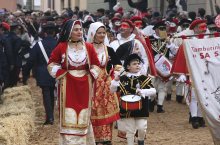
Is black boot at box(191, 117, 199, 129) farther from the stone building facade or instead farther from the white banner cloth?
the stone building facade

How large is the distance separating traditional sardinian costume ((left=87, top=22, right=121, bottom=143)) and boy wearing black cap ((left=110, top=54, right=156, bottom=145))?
31 centimetres

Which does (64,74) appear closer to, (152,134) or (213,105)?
(213,105)

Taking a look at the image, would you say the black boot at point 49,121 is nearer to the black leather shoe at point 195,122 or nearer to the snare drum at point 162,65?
the black leather shoe at point 195,122

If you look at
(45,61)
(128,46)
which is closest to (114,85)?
(128,46)

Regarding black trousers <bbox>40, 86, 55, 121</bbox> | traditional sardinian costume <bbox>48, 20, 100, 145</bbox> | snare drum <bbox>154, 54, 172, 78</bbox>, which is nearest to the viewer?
traditional sardinian costume <bbox>48, 20, 100, 145</bbox>

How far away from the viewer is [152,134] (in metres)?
11.1

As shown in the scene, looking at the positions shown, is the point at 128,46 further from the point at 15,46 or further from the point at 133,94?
the point at 15,46

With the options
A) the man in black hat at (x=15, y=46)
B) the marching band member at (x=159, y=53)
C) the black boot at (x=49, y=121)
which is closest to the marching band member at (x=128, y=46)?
the black boot at (x=49, y=121)

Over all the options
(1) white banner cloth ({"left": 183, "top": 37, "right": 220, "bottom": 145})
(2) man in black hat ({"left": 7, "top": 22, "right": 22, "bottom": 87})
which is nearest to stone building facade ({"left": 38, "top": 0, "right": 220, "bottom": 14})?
(2) man in black hat ({"left": 7, "top": 22, "right": 22, "bottom": 87})

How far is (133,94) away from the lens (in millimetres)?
8898

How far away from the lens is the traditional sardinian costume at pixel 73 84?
8.45 m

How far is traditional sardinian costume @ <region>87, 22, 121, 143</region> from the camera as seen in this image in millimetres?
9320

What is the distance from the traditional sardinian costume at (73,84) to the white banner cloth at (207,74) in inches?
50.6

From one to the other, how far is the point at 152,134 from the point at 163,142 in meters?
0.78
